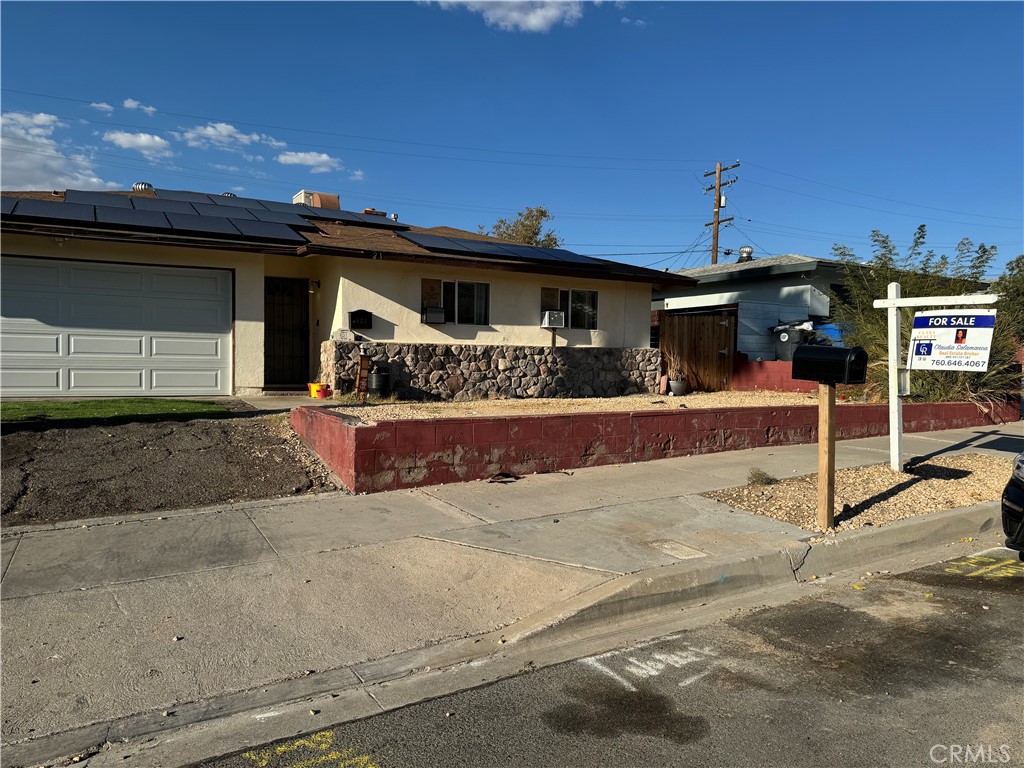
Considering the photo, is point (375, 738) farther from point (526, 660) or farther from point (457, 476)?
point (457, 476)

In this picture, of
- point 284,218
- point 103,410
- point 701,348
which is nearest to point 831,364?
point 103,410

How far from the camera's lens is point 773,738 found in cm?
343

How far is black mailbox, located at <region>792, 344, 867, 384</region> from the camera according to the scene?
6375 mm

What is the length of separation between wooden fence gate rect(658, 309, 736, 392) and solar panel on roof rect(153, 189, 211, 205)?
12676 mm

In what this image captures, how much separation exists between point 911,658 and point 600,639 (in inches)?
73.3

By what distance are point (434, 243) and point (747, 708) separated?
569 inches

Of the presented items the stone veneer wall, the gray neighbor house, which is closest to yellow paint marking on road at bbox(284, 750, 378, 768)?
the stone veneer wall

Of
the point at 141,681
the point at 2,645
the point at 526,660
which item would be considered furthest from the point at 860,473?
the point at 2,645

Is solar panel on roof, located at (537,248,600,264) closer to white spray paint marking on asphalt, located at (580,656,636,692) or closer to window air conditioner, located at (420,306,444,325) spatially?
window air conditioner, located at (420,306,444,325)

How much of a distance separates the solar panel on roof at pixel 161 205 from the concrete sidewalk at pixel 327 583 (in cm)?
1122

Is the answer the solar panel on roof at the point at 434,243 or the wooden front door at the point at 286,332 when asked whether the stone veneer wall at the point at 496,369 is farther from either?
the solar panel on roof at the point at 434,243

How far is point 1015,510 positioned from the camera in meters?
5.72

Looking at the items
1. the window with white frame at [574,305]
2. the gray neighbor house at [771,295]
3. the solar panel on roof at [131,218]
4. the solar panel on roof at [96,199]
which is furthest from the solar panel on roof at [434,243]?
the gray neighbor house at [771,295]

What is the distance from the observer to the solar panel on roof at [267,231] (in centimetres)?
1462
